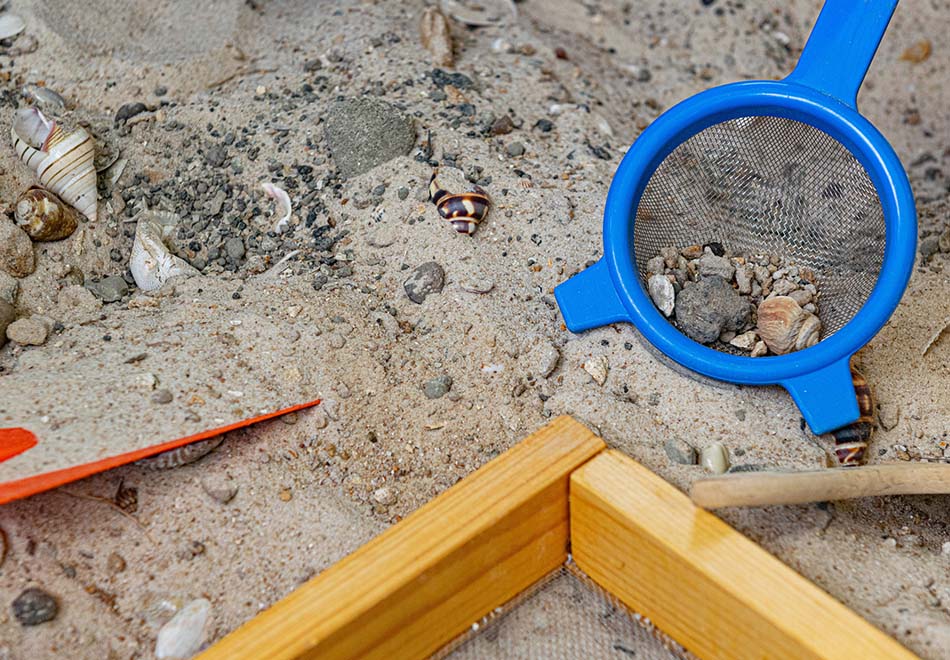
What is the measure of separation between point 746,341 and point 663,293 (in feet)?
0.63

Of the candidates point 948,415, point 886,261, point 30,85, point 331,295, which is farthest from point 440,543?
point 30,85

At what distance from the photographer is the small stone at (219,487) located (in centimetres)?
158

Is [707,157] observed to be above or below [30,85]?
above

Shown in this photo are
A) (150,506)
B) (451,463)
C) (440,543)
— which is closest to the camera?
(440,543)

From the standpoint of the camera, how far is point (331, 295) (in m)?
1.93

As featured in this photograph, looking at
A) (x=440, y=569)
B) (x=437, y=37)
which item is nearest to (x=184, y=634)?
(x=440, y=569)

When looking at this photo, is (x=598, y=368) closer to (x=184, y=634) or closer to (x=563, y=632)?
(x=563, y=632)

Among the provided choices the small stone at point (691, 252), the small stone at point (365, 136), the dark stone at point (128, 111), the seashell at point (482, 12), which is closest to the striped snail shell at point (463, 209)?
the small stone at point (365, 136)

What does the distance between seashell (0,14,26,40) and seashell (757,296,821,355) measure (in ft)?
6.90

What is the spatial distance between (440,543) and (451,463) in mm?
352

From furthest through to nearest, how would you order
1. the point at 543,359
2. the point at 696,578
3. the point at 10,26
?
the point at 10,26 < the point at 543,359 < the point at 696,578

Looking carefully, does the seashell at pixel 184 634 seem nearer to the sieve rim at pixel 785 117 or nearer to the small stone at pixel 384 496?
the small stone at pixel 384 496

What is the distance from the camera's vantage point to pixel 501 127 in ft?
7.52

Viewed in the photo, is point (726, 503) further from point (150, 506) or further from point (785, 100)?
point (150, 506)
